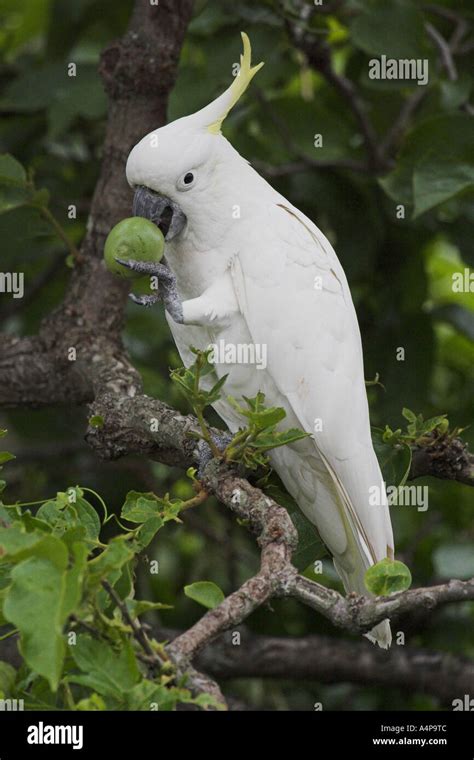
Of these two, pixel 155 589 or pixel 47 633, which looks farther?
pixel 155 589

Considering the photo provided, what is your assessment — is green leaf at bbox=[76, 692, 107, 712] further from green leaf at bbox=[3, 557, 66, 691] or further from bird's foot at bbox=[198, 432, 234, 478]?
bird's foot at bbox=[198, 432, 234, 478]

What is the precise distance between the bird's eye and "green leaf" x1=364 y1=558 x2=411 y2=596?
1147 mm

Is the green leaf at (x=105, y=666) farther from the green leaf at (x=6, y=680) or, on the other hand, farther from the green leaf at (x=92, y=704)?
the green leaf at (x=6, y=680)

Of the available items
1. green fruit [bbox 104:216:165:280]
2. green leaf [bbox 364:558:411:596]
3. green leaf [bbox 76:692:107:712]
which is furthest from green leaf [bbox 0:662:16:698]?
green fruit [bbox 104:216:165:280]

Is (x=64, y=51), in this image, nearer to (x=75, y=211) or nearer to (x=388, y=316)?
(x=75, y=211)

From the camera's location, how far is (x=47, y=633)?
114 centimetres

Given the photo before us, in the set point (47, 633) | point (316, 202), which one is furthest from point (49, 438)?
point (47, 633)

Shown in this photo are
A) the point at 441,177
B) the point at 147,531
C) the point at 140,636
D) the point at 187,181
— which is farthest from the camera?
the point at 441,177

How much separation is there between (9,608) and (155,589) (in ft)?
6.96

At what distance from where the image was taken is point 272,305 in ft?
7.39

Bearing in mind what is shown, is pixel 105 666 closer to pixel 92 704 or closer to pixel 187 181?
pixel 92 704

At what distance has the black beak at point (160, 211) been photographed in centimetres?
224

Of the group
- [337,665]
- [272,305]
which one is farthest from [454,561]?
[272,305]

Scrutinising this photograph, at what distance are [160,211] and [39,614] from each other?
51.1 inches
